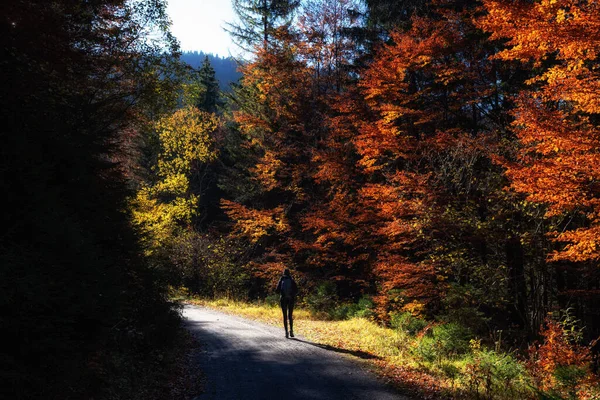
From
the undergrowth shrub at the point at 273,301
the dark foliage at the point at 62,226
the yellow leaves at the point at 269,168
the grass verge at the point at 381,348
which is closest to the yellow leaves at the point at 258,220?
the yellow leaves at the point at 269,168

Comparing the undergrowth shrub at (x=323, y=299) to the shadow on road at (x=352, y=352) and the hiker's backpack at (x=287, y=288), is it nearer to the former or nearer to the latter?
the hiker's backpack at (x=287, y=288)

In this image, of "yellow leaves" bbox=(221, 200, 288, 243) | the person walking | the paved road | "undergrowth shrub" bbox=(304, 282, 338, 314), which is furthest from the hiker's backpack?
"yellow leaves" bbox=(221, 200, 288, 243)

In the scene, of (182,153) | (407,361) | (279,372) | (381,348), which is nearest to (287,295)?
(381,348)

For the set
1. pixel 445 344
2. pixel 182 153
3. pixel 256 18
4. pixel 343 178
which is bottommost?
pixel 445 344

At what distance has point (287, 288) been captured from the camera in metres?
12.7

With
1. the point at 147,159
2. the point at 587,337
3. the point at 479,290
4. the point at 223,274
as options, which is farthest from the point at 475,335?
the point at 147,159

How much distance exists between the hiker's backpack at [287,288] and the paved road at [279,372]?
4.07 feet

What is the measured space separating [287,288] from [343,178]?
327 inches

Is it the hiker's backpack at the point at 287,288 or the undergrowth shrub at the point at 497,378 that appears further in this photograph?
the hiker's backpack at the point at 287,288

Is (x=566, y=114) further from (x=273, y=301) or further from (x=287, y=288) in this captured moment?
(x=273, y=301)

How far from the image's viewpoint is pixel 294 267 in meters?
23.1

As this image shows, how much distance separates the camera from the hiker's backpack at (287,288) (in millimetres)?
12617

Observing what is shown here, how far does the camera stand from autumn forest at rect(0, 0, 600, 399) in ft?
17.3

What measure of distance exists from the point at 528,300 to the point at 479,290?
2722 mm
